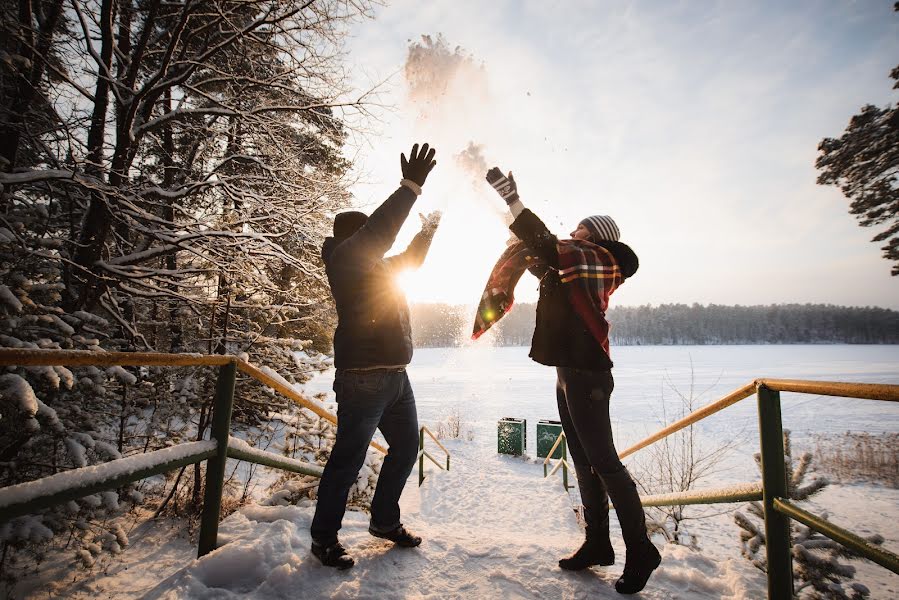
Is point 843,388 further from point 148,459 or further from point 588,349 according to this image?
point 148,459

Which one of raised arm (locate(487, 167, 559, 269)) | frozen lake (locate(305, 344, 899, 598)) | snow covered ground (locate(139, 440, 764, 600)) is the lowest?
frozen lake (locate(305, 344, 899, 598))

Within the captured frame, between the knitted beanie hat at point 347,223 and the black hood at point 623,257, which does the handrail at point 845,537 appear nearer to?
the black hood at point 623,257

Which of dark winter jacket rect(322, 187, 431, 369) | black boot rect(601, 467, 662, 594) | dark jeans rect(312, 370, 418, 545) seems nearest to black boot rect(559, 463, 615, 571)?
black boot rect(601, 467, 662, 594)

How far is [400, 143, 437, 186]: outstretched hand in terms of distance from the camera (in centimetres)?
220

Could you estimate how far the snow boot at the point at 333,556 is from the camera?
1997 mm

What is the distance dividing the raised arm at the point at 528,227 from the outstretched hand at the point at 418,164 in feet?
1.66

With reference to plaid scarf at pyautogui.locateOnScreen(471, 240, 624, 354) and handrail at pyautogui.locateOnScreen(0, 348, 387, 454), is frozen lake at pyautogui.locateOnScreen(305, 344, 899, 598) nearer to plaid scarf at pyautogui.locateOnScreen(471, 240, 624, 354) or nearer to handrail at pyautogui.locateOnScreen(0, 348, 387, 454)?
plaid scarf at pyautogui.locateOnScreen(471, 240, 624, 354)

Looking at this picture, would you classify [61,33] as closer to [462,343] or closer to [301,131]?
[301,131]

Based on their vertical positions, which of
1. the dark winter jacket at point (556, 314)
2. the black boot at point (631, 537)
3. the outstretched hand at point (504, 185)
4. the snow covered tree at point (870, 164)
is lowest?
the black boot at point (631, 537)

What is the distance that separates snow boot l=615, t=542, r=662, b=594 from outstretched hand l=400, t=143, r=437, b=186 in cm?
227

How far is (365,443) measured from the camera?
213cm

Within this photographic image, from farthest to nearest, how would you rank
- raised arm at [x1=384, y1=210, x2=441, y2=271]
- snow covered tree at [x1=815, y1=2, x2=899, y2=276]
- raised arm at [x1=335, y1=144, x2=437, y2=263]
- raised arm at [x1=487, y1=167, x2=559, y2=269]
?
snow covered tree at [x1=815, y1=2, x2=899, y2=276]
raised arm at [x1=384, y1=210, x2=441, y2=271]
raised arm at [x1=487, y1=167, x2=559, y2=269]
raised arm at [x1=335, y1=144, x2=437, y2=263]

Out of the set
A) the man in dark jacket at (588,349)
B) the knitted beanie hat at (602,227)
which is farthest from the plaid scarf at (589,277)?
the knitted beanie hat at (602,227)

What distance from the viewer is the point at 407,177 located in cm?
219
